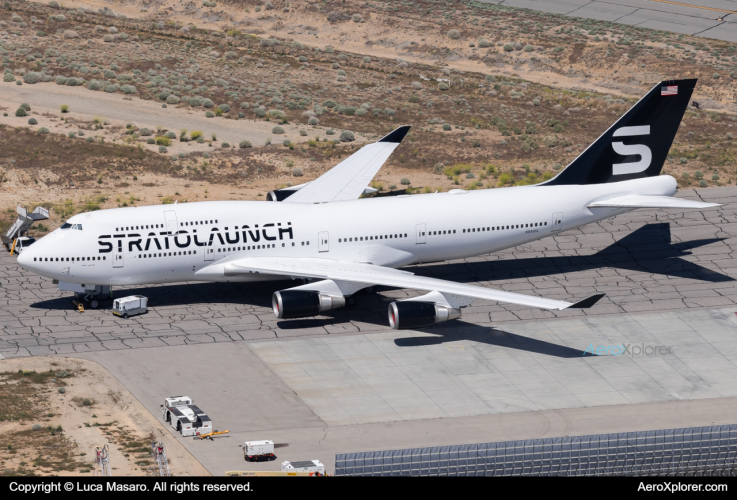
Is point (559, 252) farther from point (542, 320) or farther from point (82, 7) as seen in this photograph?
point (82, 7)

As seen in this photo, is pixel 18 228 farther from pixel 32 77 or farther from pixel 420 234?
pixel 32 77

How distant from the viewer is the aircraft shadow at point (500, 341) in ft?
163

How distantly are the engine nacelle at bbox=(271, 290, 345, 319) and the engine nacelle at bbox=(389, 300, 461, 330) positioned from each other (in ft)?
11.0

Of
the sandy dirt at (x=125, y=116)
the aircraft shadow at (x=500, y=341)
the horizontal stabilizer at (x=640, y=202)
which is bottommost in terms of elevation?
the aircraft shadow at (x=500, y=341)

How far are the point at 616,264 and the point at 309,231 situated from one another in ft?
62.6

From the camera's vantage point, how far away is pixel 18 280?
56.7 meters

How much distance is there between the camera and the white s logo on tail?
58.5 m

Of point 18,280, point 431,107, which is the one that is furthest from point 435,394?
point 431,107

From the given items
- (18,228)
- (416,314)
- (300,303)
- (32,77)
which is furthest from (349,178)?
(32,77)

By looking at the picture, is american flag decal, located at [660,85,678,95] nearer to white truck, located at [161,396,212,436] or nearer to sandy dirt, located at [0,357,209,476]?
white truck, located at [161,396,212,436]

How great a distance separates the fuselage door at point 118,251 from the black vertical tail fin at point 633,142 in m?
23.6

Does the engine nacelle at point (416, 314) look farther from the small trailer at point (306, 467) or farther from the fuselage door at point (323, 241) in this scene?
the small trailer at point (306, 467)

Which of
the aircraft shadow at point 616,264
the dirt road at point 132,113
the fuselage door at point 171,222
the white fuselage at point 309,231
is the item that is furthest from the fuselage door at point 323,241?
the dirt road at point 132,113

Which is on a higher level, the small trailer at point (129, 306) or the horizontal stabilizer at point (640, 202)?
the horizontal stabilizer at point (640, 202)
